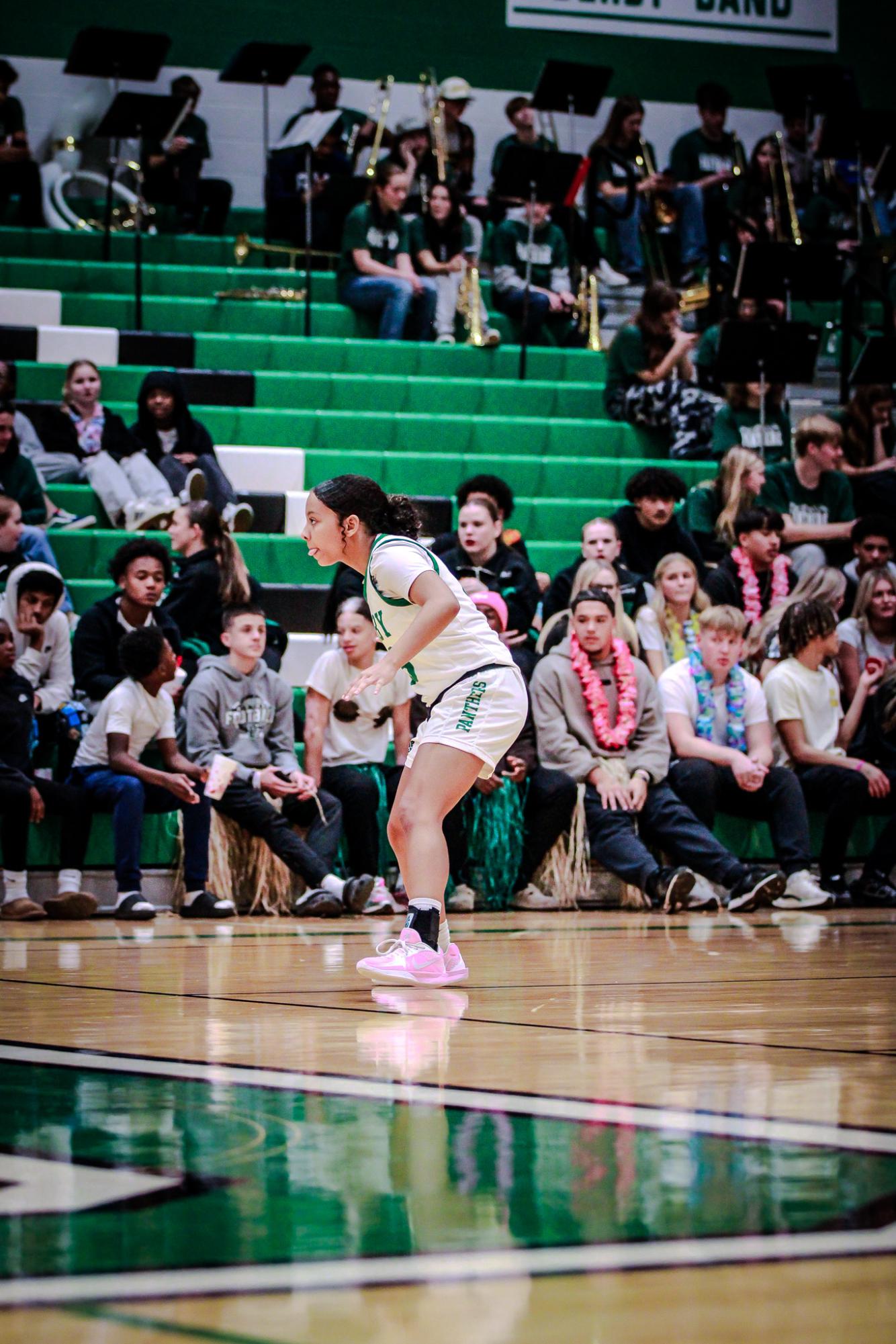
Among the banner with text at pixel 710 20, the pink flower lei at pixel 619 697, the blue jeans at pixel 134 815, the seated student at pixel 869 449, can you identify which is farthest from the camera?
the banner with text at pixel 710 20

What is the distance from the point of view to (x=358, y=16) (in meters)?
11.5

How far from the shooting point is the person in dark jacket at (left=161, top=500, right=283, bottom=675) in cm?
625

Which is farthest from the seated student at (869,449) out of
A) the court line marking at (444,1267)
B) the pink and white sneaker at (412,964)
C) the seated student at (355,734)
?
the court line marking at (444,1267)

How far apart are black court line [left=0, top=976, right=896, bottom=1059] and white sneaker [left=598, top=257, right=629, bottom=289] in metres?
7.86

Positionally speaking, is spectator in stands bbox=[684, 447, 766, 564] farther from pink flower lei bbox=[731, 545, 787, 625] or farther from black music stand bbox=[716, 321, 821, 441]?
black music stand bbox=[716, 321, 821, 441]

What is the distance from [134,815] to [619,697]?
5.67 feet

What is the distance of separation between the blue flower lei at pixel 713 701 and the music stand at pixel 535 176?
127 inches

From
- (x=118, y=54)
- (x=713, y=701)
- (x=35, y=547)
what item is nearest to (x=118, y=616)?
(x=35, y=547)

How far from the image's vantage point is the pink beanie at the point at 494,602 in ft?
19.8

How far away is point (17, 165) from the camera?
9.60 meters

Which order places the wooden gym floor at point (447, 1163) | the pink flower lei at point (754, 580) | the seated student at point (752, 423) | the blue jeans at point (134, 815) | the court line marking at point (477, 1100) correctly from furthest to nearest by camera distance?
the seated student at point (752, 423)
the pink flower lei at point (754, 580)
the blue jeans at point (134, 815)
the court line marking at point (477, 1100)
the wooden gym floor at point (447, 1163)

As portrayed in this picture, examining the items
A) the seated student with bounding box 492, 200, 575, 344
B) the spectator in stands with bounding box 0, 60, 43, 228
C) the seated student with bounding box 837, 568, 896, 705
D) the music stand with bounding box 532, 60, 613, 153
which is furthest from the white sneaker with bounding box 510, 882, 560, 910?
the spectator in stands with bounding box 0, 60, 43, 228

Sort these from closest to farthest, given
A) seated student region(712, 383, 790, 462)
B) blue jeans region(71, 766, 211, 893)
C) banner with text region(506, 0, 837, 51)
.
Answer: blue jeans region(71, 766, 211, 893)
seated student region(712, 383, 790, 462)
banner with text region(506, 0, 837, 51)

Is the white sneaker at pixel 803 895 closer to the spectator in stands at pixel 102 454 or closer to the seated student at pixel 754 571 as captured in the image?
the seated student at pixel 754 571
